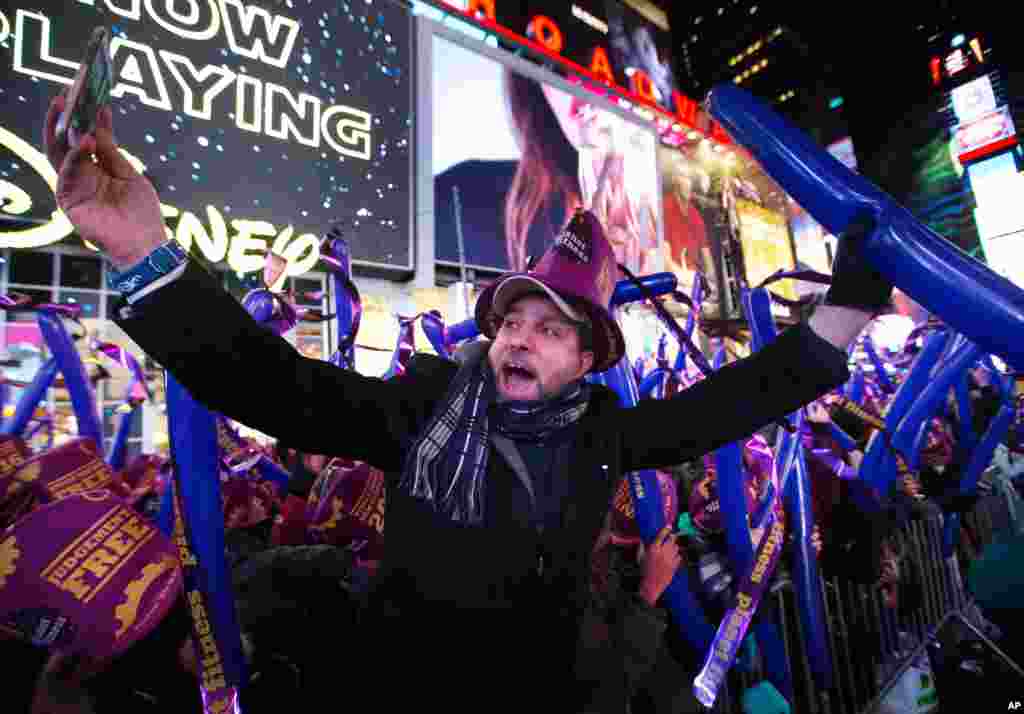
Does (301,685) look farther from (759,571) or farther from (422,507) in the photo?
(759,571)

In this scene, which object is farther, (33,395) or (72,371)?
(33,395)

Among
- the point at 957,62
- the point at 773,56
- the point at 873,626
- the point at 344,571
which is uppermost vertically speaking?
the point at 773,56

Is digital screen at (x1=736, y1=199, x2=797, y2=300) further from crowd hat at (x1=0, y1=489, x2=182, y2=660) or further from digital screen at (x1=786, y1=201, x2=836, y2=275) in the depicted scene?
crowd hat at (x1=0, y1=489, x2=182, y2=660)

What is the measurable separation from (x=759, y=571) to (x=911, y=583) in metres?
1.94

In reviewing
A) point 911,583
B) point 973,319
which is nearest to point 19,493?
point 973,319

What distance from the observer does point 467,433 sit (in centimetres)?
114

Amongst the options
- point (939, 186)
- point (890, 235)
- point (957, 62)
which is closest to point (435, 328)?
point (890, 235)

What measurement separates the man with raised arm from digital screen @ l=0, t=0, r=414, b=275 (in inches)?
281

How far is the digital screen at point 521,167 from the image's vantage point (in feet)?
33.9

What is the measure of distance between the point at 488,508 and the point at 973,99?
2795cm

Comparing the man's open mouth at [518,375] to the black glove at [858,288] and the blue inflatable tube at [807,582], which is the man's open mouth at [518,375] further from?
the blue inflatable tube at [807,582]

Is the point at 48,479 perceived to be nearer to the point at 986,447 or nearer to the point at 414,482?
the point at 414,482

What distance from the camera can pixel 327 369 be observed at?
1061 mm

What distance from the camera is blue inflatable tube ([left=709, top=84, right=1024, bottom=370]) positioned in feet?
1.96
